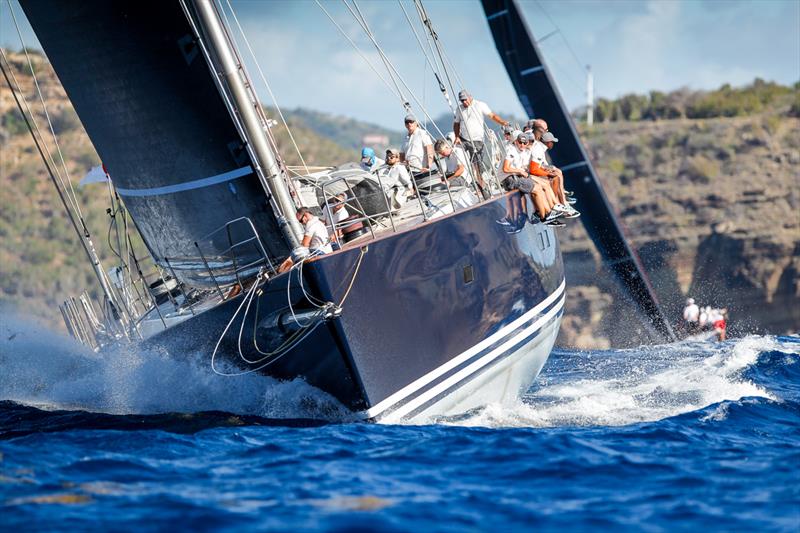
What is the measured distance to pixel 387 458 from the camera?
6391 millimetres

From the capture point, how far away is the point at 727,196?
3350 centimetres

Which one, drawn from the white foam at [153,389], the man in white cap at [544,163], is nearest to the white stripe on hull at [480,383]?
the white foam at [153,389]

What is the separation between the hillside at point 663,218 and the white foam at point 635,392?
43.0ft

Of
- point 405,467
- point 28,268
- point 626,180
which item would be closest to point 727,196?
point 626,180

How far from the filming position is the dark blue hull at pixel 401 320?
760 cm

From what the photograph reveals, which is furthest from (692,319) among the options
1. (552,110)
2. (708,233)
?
(708,233)

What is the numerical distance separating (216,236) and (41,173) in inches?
1424

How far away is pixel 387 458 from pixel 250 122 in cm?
295

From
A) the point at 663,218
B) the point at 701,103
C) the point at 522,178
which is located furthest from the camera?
the point at 701,103

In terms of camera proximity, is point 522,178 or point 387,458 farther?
point 522,178

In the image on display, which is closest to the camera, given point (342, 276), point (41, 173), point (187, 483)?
point (187, 483)

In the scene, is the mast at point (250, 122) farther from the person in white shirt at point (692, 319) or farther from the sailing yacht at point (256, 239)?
the person in white shirt at point (692, 319)

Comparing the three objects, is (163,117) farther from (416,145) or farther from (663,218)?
(663,218)

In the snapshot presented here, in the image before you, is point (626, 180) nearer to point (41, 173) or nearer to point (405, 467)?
point (41, 173)
